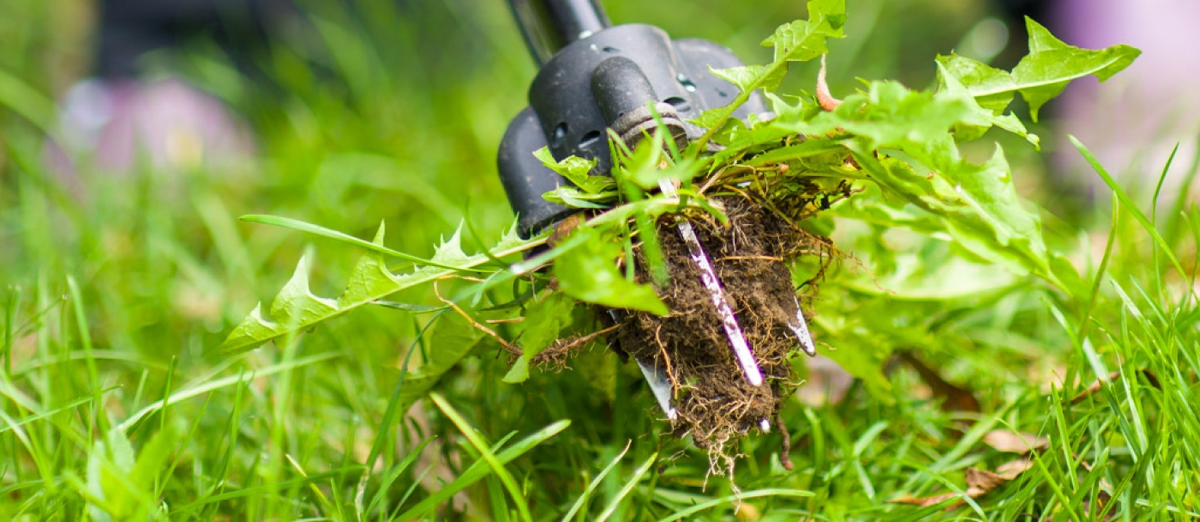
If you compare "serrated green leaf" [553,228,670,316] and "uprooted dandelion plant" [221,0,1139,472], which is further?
"uprooted dandelion plant" [221,0,1139,472]

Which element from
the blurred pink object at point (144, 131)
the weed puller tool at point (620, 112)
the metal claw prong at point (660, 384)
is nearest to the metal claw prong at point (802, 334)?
the weed puller tool at point (620, 112)

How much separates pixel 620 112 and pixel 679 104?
115 millimetres

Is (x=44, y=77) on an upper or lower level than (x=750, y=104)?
upper

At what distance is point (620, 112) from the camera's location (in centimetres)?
98

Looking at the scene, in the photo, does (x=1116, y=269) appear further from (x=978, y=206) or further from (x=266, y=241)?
(x=266, y=241)

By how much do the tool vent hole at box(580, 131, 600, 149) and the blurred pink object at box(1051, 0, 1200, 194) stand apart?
1794mm

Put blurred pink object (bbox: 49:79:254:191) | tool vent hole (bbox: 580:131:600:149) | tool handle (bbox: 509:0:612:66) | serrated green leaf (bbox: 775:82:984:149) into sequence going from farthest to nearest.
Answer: blurred pink object (bbox: 49:79:254:191)
tool handle (bbox: 509:0:612:66)
tool vent hole (bbox: 580:131:600:149)
serrated green leaf (bbox: 775:82:984:149)

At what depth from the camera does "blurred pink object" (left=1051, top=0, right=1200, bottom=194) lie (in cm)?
218

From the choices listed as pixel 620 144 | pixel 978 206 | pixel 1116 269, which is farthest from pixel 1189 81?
pixel 620 144

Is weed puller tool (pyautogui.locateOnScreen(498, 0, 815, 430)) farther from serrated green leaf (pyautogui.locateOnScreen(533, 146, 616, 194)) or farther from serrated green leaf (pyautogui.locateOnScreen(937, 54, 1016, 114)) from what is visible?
serrated green leaf (pyautogui.locateOnScreen(937, 54, 1016, 114))

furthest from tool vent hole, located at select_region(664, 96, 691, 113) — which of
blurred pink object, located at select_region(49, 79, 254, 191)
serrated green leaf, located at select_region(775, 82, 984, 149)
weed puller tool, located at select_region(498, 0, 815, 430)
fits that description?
blurred pink object, located at select_region(49, 79, 254, 191)

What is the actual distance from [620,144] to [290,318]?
454 millimetres

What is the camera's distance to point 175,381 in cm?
158

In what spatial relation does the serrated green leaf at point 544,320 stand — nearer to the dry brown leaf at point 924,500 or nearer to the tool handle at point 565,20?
the tool handle at point 565,20
